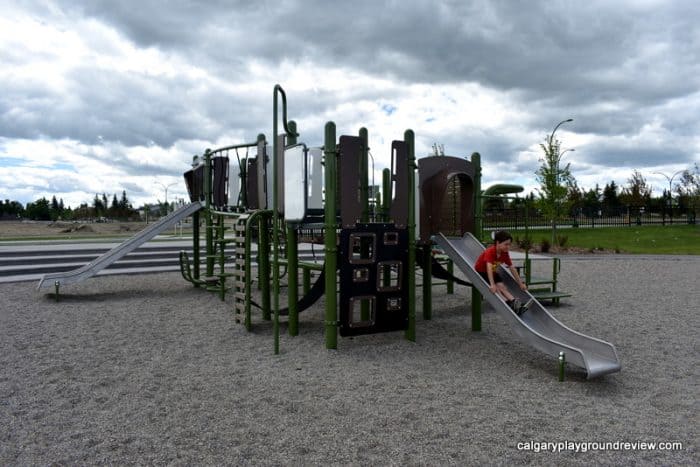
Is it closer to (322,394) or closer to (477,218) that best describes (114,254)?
(477,218)

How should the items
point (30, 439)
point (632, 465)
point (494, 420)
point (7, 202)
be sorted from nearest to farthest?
point (632, 465), point (30, 439), point (494, 420), point (7, 202)

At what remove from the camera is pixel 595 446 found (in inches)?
145

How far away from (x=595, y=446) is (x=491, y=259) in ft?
9.97

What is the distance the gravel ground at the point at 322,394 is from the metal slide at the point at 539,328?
0.72 ft

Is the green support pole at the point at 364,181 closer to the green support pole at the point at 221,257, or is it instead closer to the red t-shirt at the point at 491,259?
the red t-shirt at the point at 491,259

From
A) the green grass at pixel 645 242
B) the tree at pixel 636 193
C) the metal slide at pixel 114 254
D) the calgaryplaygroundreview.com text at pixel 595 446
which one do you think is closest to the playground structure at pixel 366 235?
the calgaryplaygroundreview.com text at pixel 595 446

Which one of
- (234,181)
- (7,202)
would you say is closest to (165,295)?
(234,181)

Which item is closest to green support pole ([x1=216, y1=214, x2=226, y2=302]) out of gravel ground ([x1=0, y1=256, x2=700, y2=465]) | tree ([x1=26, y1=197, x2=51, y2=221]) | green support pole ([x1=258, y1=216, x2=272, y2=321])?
gravel ground ([x1=0, y1=256, x2=700, y2=465])

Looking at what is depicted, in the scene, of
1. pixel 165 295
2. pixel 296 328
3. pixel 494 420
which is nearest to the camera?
pixel 494 420

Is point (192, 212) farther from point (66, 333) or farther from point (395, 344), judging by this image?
point (395, 344)

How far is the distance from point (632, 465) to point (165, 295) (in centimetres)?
927

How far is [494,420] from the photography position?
411 cm

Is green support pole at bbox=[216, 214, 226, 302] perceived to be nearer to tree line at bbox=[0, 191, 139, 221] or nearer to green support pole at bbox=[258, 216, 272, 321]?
green support pole at bbox=[258, 216, 272, 321]

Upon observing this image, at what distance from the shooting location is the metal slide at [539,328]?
16.9 feet
